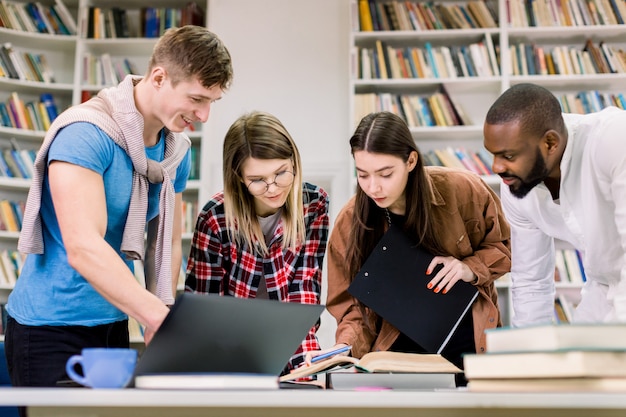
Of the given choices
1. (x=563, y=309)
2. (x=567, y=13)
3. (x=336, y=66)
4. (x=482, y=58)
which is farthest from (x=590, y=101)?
(x=336, y=66)

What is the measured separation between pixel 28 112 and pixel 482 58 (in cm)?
273

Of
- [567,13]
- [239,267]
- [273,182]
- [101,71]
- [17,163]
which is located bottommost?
[239,267]

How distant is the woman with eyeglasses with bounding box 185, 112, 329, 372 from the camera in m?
1.96

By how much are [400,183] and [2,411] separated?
1.28 m

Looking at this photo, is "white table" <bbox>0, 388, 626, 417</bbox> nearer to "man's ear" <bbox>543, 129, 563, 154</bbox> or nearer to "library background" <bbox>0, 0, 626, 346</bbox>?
"man's ear" <bbox>543, 129, 563, 154</bbox>

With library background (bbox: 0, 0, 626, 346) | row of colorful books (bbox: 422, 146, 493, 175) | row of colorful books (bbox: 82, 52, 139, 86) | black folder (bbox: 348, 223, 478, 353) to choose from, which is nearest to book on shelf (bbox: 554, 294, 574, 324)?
library background (bbox: 0, 0, 626, 346)

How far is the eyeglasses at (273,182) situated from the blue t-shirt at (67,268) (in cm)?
48

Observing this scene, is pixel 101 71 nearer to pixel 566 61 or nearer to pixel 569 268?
pixel 566 61

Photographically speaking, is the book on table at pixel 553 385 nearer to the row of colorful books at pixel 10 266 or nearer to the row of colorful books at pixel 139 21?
the row of colorful books at pixel 10 266

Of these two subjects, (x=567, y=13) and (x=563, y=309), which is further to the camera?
(x=567, y=13)

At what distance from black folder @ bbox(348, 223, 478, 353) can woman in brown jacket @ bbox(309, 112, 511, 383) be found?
1.3 inches

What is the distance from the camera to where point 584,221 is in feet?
5.56

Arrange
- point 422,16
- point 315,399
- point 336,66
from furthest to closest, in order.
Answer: point 336,66
point 422,16
point 315,399

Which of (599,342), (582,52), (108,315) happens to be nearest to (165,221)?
(108,315)
